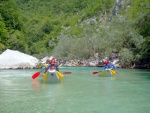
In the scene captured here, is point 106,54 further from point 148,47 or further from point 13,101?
Result: point 13,101

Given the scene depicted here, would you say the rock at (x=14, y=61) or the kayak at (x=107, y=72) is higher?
the rock at (x=14, y=61)

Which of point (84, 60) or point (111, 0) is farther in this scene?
point (111, 0)

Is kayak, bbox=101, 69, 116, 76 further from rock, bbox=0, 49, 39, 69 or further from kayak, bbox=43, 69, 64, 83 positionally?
rock, bbox=0, 49, 39, 69

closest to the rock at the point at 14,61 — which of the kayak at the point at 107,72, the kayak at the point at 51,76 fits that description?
the kayak at the point at 107,72

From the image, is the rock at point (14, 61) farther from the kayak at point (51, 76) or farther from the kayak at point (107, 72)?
the kayak at point (51, 76)

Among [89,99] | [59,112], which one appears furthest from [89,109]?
[89,99]

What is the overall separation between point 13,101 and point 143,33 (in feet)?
92.7

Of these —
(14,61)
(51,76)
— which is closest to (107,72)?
(51,76)

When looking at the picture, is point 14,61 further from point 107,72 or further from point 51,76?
point 51,76

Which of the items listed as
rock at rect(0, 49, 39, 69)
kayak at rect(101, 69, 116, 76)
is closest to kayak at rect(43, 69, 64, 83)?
kayak at rect(101, 69, 116, 76)

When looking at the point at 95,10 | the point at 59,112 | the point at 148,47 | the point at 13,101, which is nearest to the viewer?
the point at 59,112

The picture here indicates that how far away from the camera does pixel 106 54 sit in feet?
134

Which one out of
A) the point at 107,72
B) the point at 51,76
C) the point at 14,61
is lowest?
the point at 51,76

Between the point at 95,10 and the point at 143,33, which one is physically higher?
the point at 95,10
